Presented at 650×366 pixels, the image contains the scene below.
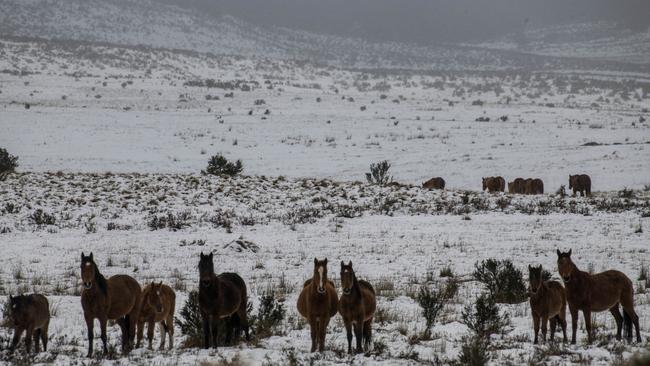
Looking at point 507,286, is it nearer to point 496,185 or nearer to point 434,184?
point 496,185

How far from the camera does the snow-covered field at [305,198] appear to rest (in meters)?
9.91

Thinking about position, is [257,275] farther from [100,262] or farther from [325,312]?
[325,312]

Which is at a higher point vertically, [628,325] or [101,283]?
[101,283]

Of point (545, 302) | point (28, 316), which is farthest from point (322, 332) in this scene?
point (28, 316)

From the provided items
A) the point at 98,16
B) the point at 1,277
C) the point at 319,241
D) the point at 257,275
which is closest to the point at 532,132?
the point at 319,241

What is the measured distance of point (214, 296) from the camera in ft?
25.7

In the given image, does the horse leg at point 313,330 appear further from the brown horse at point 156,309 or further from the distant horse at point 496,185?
the distant horse at point 496,185

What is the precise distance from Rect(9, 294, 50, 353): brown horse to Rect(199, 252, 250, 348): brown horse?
6.08ft

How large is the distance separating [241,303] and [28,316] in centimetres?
246

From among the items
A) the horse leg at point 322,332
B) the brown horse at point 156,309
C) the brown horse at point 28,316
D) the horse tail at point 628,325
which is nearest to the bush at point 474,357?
the horse leg at point 322,332

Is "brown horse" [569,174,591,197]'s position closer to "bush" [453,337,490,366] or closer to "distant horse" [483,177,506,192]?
"distant horse" [483,177,506,192]

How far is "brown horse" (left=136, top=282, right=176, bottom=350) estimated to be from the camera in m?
8.14

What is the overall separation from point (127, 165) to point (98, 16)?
264ft

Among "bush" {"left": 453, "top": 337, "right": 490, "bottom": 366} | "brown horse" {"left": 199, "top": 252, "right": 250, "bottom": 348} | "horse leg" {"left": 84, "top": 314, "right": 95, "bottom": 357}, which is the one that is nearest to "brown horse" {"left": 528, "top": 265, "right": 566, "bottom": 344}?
"bush" {"left": 453, "top": 337, "right": 490, "bottom": 366}
